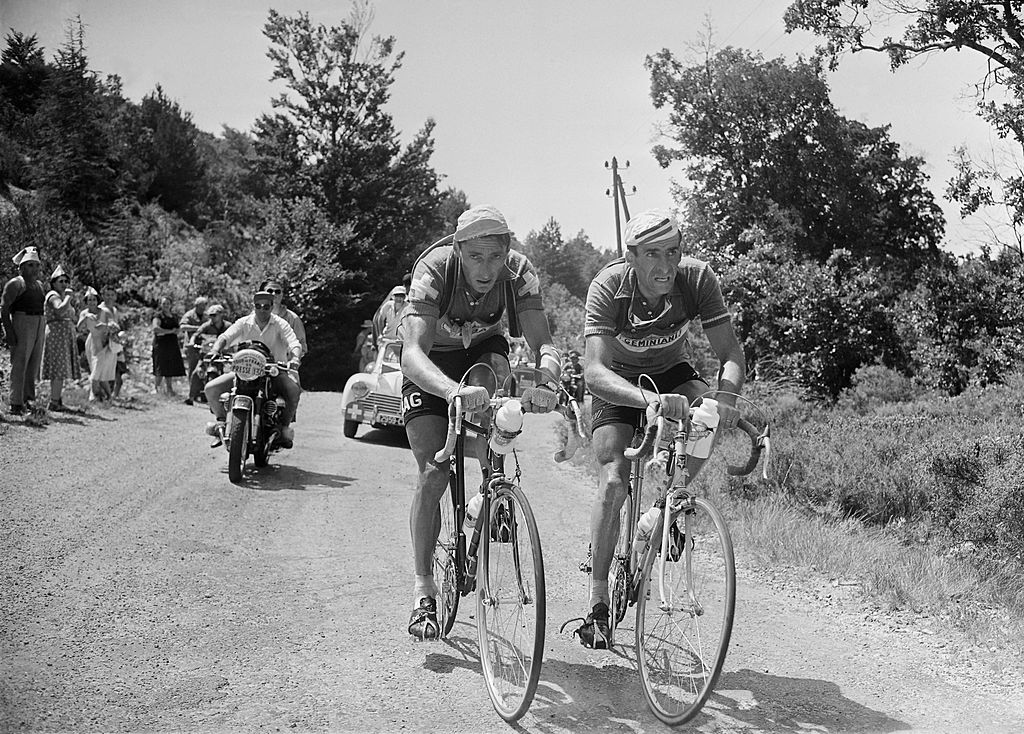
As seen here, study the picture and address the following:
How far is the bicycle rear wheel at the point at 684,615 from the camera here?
12.4 ft

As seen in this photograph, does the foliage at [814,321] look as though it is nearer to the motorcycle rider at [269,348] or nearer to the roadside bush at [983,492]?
the roadside bush at [983,492]

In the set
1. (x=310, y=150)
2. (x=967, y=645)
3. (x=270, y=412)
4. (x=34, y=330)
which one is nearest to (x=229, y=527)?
(x=270, y=412)

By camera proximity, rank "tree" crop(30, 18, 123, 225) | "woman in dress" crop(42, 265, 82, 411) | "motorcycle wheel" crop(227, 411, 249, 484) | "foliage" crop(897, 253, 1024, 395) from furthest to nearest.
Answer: "foliage" crop(897, 253, 1024, 395) < "woman in dress" crop(42, 265, 82, 411) < "motorcycle wheel" crop(227, 411, 249, 484) < "tree" crop(30, 18, 123, 225)

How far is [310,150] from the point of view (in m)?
32.9

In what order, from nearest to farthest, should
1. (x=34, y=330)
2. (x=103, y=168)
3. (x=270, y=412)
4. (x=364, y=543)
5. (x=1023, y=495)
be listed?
(x=364, y=543)
(x=1023, y=495)
(x=270, y=412)
(x=34, y=330)
(x=103, y=168)

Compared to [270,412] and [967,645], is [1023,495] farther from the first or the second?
[270,412]

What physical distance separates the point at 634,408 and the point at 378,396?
29.5 feet

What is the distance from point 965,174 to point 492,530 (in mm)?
20043

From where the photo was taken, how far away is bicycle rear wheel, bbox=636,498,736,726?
3.77m

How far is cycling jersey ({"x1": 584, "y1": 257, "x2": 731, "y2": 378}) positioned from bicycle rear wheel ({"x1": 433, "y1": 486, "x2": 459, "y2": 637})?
1.11 meters

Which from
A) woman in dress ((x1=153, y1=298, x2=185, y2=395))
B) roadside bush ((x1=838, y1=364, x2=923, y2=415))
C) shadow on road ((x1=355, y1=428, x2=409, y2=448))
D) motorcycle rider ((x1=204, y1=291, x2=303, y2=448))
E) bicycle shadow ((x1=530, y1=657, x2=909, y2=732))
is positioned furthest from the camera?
roadside bush ((x1=838, y1=364, x2=923, y2=415))

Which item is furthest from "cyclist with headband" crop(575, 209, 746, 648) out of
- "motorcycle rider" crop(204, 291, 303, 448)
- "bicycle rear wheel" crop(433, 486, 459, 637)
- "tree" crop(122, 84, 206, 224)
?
"tree" crop(122, 84, 206, 224)

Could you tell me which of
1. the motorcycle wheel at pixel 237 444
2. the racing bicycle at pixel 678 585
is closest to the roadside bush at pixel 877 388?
the motorcycle wheel at pixel 237 444

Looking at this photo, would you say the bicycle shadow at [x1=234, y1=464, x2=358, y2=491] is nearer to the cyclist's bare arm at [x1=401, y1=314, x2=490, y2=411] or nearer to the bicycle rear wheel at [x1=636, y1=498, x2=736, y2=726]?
the cyclist's bare arm at [x1=401, y1=314, x2=490, y2=411]
